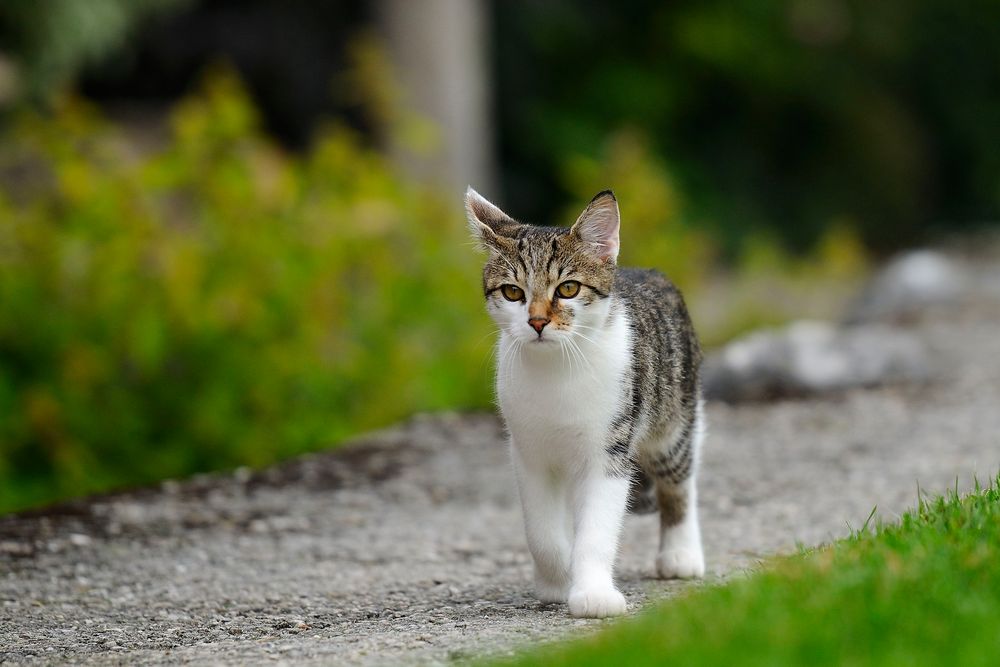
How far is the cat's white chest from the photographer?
4660 millimetres

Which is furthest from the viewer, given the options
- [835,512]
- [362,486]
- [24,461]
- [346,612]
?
[24,461]

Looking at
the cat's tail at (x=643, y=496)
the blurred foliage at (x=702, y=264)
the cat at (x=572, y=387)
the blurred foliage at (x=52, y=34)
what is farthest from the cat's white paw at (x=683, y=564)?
the blurred foliage at (x=52, y=34)

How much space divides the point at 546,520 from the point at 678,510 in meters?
0.71

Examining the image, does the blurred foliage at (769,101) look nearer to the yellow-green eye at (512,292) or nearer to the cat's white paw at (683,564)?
the cat's white paw at (683,564)

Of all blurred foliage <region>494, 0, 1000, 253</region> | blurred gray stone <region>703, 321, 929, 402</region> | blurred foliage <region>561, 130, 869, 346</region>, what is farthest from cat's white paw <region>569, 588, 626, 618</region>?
blurred foliage <region>494, 0, 1000, 253</region>

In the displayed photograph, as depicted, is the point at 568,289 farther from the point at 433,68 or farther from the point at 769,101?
the point at 769,101

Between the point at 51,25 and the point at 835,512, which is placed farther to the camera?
the point at 51,25

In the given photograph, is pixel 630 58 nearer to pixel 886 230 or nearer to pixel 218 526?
pixel 886 230

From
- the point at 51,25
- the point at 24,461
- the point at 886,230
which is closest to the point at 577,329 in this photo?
the point at 24,461

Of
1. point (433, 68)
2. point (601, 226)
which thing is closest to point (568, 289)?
point (601, 226)

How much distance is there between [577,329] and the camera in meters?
4.66

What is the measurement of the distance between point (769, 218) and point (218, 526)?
49.8ft

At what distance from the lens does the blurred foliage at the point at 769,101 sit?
1962 centimetres

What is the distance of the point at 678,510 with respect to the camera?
A: 17.3 ft
